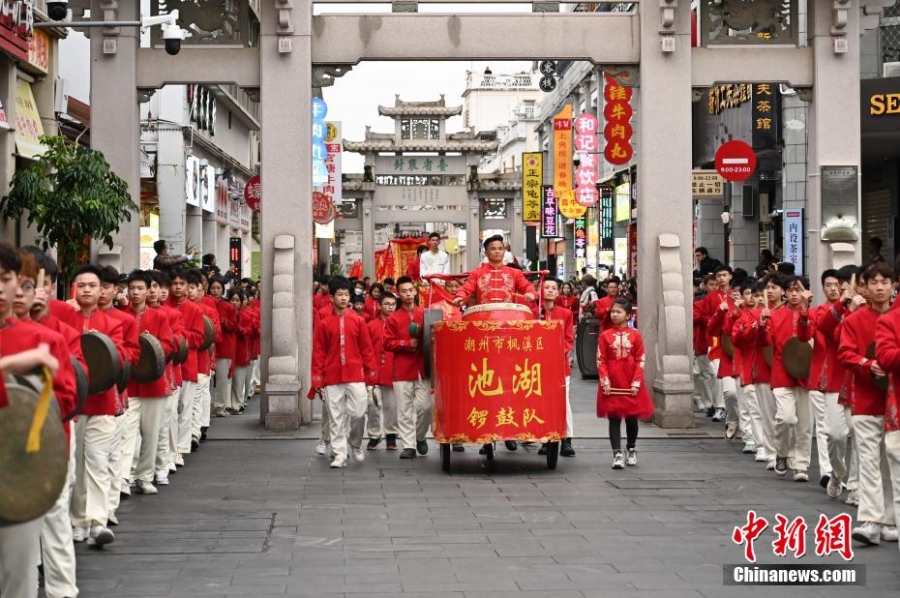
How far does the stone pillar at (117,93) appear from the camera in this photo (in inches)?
646

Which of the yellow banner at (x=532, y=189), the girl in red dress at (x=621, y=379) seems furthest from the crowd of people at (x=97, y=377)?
the yellow banner at (x=532, y=189)

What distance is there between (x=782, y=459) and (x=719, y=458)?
143 centimetres

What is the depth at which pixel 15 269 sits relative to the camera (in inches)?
226

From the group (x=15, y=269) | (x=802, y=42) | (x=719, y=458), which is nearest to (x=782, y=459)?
(x=719, y=458)

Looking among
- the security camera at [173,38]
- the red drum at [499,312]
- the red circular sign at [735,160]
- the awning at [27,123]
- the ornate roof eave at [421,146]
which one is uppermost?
the ornate roof eave at [421,146]

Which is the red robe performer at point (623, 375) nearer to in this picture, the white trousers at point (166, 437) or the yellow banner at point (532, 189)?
the white trousers at point (166, 437)

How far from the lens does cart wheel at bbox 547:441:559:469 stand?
41.9 feet

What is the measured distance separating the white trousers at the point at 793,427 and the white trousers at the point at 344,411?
4.01 m

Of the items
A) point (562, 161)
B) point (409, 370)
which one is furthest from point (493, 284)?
point (562, 161)

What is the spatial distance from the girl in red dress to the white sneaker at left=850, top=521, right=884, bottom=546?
391 centimetres

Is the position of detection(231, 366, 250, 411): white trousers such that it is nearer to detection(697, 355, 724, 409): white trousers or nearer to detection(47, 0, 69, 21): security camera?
detection(47, 0, 69, 21): security camera

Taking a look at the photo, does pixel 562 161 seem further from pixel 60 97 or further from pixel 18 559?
pixel 18 559

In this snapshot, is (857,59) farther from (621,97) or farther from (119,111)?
(621,97)

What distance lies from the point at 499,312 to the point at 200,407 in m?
4.11
